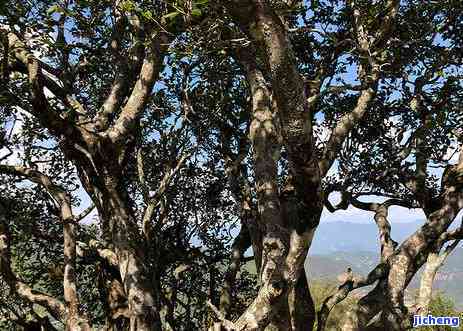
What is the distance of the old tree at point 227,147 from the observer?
7379 mm

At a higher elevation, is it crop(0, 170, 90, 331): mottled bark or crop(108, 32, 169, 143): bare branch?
crop(108, 32, 169, 143): bare branch

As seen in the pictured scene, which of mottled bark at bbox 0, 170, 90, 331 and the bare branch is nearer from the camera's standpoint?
mottled bark at bbox 0, 170, 90, 331

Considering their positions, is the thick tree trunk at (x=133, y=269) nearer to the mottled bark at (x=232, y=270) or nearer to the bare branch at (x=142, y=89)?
the bare branch at (x=142, y=89)

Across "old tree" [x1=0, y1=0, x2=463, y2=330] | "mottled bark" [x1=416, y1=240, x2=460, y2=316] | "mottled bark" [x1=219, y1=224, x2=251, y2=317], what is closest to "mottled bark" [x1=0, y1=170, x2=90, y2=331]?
"old tree" [x1=0, y1=0, x2=463, y2=330]

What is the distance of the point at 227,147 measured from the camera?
14695mm

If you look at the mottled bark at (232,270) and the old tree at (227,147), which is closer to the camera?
the old tree at (227,147)

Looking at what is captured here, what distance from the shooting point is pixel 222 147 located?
14.7 meters

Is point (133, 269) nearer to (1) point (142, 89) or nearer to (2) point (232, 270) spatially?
(1) point (142, 89)

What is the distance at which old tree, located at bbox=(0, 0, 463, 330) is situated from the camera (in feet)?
24.2

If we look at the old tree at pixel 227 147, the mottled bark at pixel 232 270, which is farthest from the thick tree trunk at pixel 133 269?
the mottled bark at pixel 232 270

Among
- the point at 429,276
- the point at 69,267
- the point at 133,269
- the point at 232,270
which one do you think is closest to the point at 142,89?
the point at 133,269

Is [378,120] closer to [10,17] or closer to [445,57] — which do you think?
[445,57]

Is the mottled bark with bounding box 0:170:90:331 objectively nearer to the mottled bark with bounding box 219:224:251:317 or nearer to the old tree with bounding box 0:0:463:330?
the old tree with bounding box 0:0:463:330

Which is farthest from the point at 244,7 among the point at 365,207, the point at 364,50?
the point at 365,207
